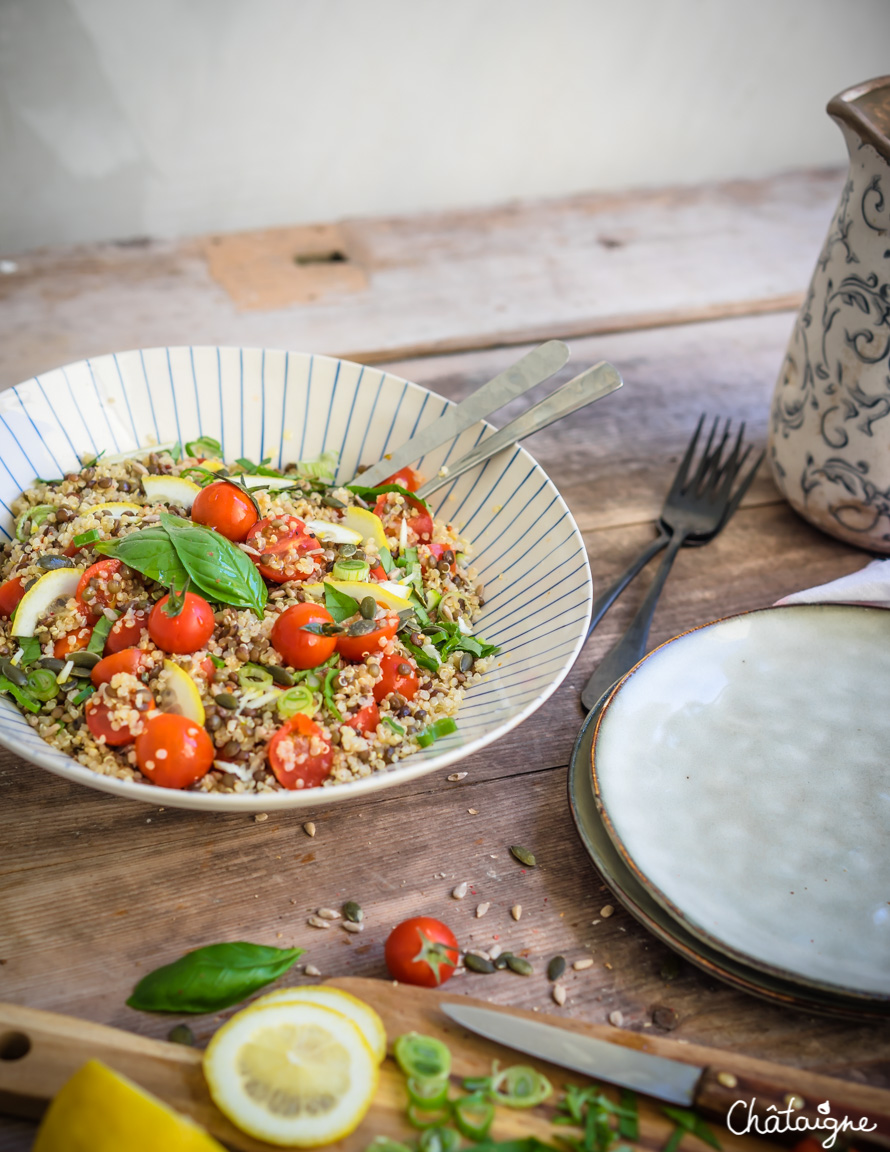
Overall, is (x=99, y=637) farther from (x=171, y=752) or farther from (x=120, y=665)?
(x=171, y=752)

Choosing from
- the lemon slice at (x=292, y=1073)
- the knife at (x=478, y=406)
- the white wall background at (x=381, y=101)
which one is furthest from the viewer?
the white wall background at (x=381, y=101)

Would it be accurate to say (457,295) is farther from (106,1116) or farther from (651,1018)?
(106,1116)

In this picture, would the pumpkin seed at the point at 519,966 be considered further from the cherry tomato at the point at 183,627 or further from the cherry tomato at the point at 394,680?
the cherry tomato at the point at 183,627

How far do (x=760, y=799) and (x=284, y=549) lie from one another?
0.97 metres

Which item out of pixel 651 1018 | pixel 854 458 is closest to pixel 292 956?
pixel 651 1018

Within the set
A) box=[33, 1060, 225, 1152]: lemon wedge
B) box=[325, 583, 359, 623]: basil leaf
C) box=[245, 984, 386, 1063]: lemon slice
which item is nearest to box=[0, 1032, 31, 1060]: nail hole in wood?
box=[33, 1060, 225, 1152]: lemon wedge

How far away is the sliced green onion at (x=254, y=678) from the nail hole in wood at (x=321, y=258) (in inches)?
82.2

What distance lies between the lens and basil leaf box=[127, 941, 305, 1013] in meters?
1.28

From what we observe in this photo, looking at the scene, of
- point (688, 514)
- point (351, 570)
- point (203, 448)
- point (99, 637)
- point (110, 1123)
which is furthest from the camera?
point (688, 514)

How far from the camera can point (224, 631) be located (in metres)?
1.59

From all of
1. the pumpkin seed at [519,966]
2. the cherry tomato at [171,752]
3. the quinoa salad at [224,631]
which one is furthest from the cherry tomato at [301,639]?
the pumpkin seed at [519,966]

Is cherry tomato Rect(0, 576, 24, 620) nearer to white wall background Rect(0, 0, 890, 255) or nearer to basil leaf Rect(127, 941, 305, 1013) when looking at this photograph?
basil leaf Rect(127, 941, 305, 1013)

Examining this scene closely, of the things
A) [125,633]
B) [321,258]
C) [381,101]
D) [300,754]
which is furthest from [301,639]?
[381,101]

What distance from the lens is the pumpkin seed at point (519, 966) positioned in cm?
139
